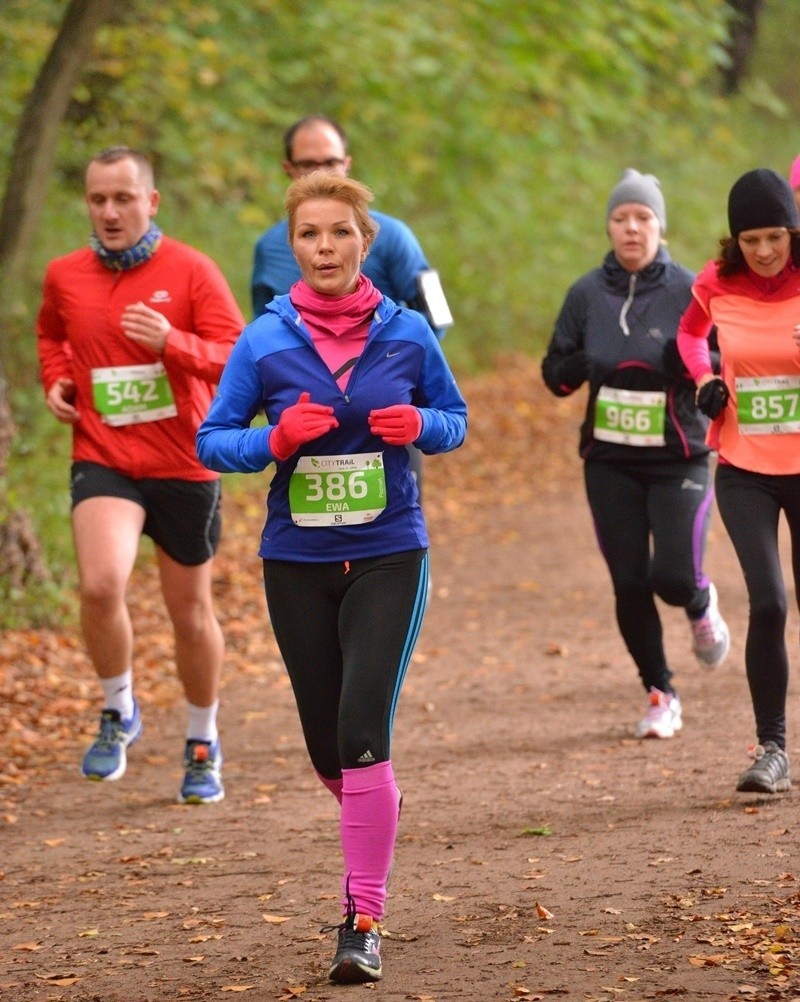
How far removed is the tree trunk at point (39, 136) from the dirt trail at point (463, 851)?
3738mm

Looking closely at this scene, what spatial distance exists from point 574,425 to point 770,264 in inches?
566

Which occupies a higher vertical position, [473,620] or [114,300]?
[114,300]

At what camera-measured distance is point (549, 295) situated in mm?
24578

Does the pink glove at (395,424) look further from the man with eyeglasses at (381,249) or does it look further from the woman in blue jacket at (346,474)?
the man with eyeglasses at (381,249)

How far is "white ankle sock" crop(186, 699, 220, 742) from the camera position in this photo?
718 centimetres

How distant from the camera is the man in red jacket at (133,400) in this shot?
271 inches

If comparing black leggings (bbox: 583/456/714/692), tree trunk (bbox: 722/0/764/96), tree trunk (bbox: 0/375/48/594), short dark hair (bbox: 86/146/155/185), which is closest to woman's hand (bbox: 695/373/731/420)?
black leggings (bbox: 583/456/714/692)

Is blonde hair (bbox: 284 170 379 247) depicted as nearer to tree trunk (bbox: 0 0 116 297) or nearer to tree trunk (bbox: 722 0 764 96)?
tree trunk (bbox: 0 0 116 297)

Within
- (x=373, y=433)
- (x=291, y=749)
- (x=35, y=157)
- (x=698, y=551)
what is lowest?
(x=291, y=749)

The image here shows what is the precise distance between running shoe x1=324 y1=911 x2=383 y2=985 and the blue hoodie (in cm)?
101

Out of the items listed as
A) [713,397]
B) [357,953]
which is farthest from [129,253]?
[357,953]

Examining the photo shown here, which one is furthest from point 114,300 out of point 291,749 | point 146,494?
point 291,749

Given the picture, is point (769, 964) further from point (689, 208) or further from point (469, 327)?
point (689, 208)

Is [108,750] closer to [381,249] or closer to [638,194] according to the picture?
[381,249]
